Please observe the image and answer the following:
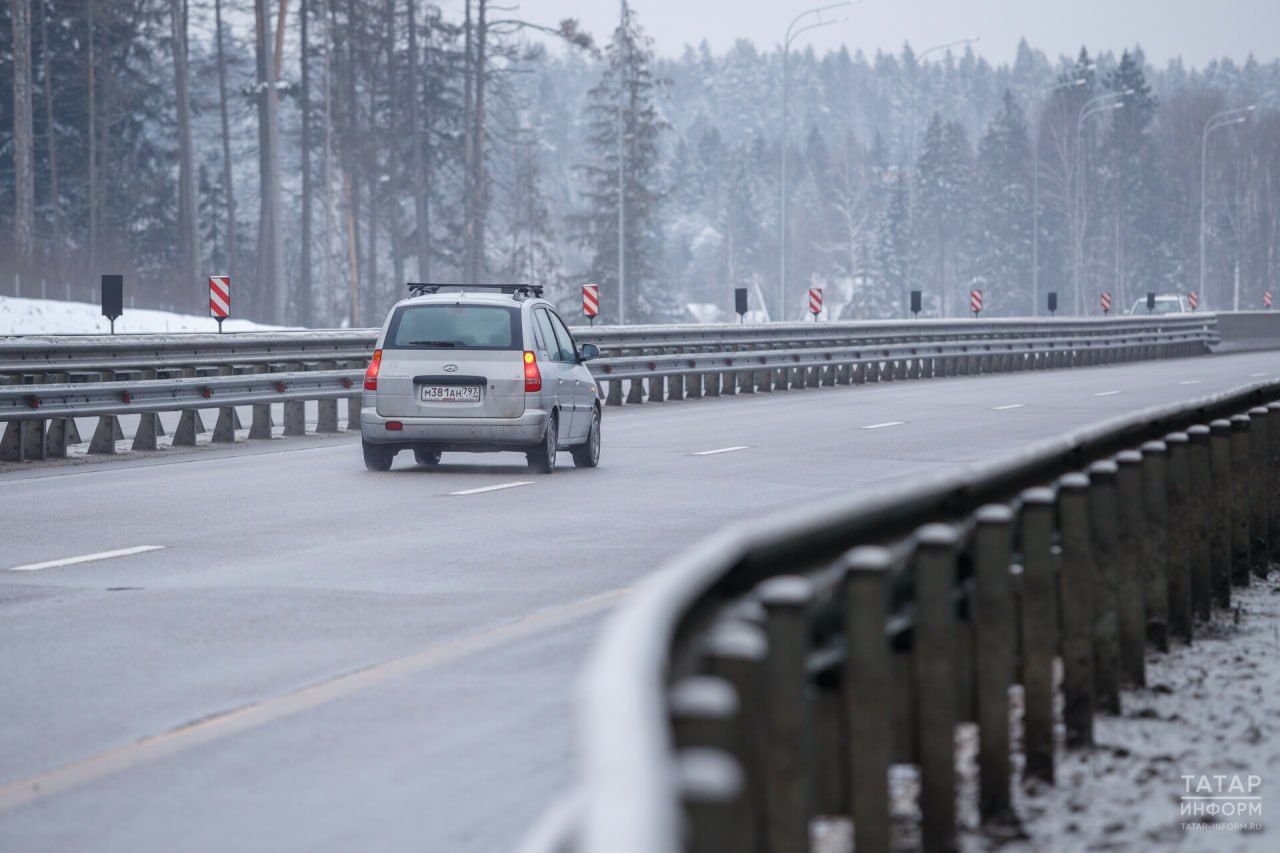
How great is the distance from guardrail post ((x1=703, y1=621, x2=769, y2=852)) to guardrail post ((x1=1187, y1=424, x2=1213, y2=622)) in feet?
20.3

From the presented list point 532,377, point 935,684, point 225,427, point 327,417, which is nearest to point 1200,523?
point 935,684

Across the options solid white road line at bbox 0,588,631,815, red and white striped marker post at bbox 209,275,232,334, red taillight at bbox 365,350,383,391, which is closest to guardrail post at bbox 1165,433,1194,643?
solid white road line at bbox 0,588,631,815

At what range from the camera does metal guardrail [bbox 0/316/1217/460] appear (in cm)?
2141

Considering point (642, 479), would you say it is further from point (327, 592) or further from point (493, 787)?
point (493, 787)

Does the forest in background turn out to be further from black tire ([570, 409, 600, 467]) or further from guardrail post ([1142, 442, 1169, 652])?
guardrail post ([1142, 442, 1169, 652])

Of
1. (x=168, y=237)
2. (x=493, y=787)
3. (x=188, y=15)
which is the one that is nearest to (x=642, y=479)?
(x=493, y=787)

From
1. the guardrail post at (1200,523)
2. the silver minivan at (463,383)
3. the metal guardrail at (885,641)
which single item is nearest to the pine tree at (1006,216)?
A: the silver minivan at (463,383)

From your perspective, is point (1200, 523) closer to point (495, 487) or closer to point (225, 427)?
point (495, 487)

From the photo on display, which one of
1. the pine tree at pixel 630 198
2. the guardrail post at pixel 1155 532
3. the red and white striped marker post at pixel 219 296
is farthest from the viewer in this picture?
the pine tree at pixel 630 198

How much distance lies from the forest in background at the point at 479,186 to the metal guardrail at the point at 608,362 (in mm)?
12587

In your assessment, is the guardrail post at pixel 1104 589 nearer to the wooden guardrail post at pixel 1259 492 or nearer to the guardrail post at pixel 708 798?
the wooden guardrail post at pixel 1259 492

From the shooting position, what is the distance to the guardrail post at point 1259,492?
1158 centimetres

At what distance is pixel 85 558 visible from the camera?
Answer: 1277 cm

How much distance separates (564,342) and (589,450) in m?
1.06
